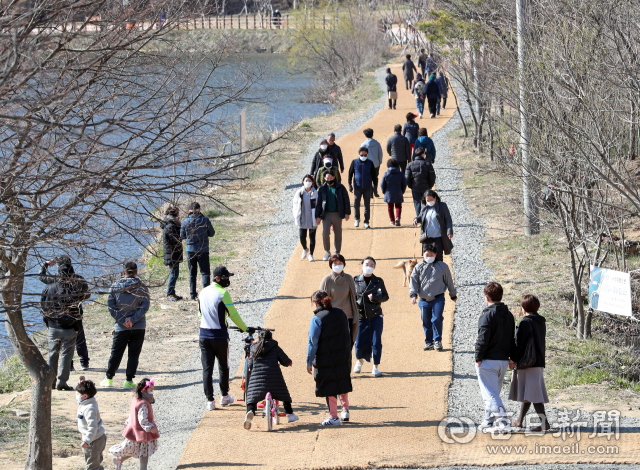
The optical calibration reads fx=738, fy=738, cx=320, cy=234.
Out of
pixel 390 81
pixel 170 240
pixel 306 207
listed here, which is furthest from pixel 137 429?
pixel 390 81

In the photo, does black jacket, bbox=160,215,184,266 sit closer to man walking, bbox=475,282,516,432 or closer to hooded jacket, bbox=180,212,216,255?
hooded jacket, bbox=180,212,216,255

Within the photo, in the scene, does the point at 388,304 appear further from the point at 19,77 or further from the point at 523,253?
the point at 19,77

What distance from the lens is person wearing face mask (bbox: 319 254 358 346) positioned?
935cm

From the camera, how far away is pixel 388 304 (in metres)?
13.0

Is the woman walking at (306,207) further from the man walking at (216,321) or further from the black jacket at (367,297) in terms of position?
the man walking at (216,321)

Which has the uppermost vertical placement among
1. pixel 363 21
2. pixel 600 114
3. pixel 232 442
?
pixel 363 21

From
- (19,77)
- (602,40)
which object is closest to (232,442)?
(19,77)

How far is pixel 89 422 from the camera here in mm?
7594

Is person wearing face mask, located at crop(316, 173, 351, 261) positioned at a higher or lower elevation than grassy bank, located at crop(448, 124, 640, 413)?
higher

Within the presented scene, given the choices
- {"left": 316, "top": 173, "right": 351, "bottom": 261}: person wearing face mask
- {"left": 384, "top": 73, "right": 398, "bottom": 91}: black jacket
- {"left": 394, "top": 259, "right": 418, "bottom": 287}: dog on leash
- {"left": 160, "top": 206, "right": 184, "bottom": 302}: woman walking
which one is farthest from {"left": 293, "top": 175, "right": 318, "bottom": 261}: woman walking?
{"left": 384, "top": 73, "right": 398, "bottom": 91}: black jacket

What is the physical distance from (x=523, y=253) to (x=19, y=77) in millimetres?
12227

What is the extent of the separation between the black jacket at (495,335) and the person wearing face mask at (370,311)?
5.95ft

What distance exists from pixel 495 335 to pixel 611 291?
107 inches

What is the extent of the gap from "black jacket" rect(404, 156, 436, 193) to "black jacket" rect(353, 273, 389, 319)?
5.96m
